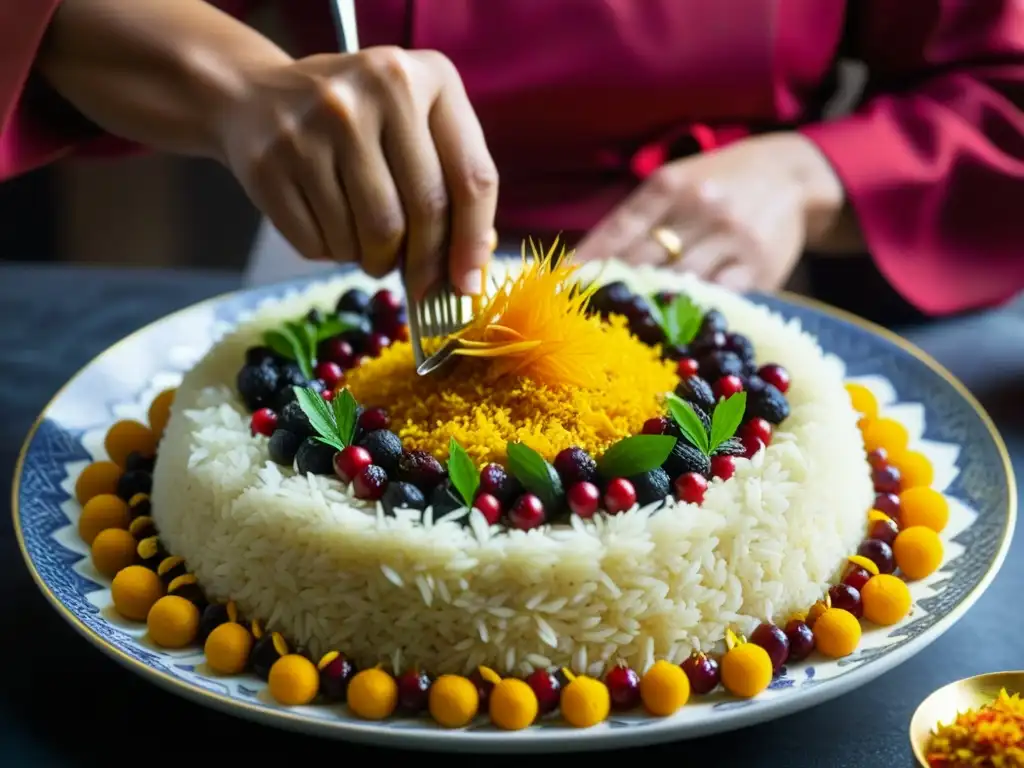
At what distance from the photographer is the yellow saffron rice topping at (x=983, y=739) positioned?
804mm

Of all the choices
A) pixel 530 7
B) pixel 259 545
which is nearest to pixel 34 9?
pixel 530 7

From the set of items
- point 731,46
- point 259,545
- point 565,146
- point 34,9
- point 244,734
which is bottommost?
point 244,734

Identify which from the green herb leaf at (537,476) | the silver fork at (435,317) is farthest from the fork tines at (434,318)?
the green herb leaf at (537,476)

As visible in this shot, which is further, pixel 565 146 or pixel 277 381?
pixel 565 146

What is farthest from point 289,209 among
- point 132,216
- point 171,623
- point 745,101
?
point 132,216

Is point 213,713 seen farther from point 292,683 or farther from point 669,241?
point 669,241

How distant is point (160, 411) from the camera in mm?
1360

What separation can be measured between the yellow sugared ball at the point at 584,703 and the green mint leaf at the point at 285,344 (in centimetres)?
53

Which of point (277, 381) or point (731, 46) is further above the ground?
point (731, 46)

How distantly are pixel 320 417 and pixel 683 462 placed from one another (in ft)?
1.09

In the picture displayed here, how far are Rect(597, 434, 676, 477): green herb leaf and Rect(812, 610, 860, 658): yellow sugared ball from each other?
20 centimetres

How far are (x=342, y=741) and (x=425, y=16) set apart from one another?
107 centimetres

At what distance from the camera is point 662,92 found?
174cm

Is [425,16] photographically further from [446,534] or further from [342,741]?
[342,741]
